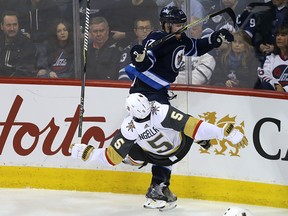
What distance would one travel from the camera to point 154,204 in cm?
711

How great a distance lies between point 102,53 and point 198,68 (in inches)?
32.4

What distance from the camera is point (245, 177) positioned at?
7.15 meters

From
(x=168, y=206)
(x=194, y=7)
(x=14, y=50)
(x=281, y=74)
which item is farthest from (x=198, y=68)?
(x=14, y=50)

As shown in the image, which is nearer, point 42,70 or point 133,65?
point 133,65

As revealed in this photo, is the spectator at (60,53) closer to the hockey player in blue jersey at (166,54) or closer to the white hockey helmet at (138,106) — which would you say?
the hockey player in blue jersey at (166,54)

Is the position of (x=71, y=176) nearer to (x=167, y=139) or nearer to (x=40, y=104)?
(x=40, y=104)

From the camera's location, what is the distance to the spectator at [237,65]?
7.14 metres

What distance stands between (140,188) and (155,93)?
104cm

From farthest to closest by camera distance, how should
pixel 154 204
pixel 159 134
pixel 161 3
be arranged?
pixel 161 3
pixel 154 204
pixel 159 134

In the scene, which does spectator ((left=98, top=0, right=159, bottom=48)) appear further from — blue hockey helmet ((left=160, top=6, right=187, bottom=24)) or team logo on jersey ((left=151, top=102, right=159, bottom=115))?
team logo on jersey ((left=151, top=102, right=159, bottom=115))

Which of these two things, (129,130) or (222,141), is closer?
(129,130)

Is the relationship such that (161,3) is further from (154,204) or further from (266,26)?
(154,204)

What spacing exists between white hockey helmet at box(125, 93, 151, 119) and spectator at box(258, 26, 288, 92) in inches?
38.1

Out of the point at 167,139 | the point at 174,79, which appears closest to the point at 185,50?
the point at 174,79
